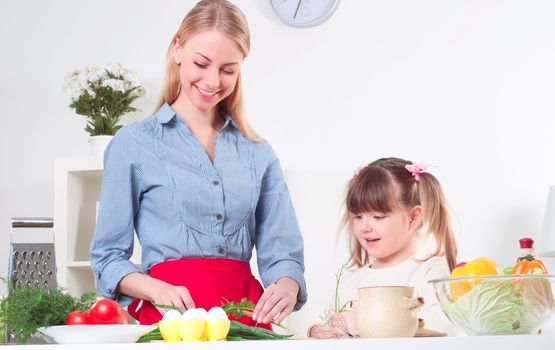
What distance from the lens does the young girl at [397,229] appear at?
2.14 m

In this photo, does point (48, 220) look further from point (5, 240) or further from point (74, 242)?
point (5, 240)

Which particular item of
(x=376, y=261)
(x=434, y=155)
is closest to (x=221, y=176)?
(x=376, y=261)

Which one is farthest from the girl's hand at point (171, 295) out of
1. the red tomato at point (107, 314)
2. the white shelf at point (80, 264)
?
the white shelf at point (80, 264)

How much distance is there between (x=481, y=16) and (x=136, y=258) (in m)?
1.57

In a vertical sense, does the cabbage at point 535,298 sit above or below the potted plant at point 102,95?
below

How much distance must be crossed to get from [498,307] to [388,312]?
0.14 meters

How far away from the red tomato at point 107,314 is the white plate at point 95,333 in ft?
0.19

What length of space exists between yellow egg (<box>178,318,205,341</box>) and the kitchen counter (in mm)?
128

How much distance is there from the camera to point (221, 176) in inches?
67.7

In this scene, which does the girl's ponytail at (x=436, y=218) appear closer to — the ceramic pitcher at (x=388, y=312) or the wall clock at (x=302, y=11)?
the wall clock at (x=302, y=11)

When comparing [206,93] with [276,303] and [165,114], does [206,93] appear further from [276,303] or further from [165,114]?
[276,303]

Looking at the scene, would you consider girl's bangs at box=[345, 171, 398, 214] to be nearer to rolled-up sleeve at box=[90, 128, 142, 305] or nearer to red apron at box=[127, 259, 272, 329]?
red apron at box=[127, 259, 272, 329]

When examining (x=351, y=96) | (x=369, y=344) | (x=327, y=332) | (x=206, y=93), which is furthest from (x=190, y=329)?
(x=351, y=96)

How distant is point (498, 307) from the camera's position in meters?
1.09
